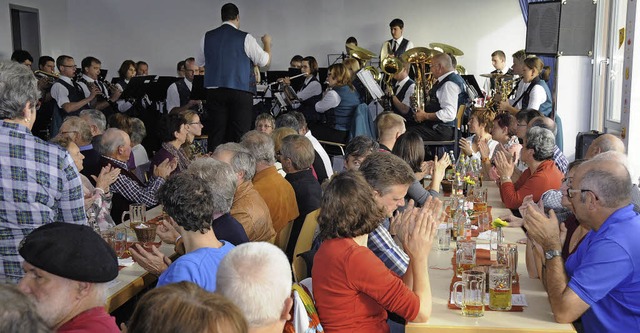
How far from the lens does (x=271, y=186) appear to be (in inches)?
167

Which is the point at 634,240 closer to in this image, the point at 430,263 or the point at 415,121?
the point at 430,263

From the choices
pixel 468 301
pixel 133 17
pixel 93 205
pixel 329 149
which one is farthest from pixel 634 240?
pixel 133 17

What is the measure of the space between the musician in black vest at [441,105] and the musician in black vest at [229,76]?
2278 mm

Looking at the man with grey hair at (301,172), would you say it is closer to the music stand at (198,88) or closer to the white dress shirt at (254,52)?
the white dress shirt at (254,52)

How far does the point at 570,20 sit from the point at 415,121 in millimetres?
2115

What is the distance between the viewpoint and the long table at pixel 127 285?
2.89m

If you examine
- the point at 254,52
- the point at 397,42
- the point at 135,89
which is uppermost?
the point at 397,42

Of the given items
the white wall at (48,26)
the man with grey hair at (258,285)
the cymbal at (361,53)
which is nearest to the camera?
the man with grey hair at (258,285)

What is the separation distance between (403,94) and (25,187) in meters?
7.13

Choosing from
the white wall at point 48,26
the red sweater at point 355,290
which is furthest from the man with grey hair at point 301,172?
the white wall at point 48,26

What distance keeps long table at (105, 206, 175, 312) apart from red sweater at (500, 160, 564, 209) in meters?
2.46

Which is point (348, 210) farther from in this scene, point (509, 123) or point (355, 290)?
point (509, 123)

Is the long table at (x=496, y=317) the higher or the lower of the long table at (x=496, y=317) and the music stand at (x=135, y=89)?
the lower

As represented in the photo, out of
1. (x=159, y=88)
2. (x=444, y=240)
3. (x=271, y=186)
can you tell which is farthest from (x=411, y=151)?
(x=159, y=88)
